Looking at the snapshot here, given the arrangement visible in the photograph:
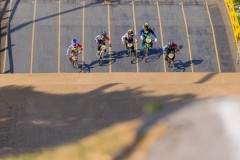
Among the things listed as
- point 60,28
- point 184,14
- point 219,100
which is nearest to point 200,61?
point 184,14

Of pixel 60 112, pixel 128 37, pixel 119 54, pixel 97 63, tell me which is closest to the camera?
pixel 60 112

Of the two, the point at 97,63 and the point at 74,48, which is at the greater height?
the point at 74,48

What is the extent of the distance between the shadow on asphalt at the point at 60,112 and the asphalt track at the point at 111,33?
559 cm

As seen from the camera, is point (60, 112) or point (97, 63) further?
point (97, 63)

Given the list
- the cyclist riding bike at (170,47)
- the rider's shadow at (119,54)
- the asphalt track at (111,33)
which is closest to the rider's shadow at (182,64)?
the asphalt track at (111,33)

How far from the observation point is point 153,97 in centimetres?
1321

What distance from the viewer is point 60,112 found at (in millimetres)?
12703

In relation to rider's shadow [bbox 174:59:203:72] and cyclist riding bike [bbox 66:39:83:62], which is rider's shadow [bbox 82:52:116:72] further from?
rider's shadow [bbox 174:59:203:72]

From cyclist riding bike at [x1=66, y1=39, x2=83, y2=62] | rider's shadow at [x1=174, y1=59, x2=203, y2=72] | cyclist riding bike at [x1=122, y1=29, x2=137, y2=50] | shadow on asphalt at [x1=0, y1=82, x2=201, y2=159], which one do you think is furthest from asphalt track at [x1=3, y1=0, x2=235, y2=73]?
shadow on asphalt at [x1=0, y1=82, x2=201, y2=159]

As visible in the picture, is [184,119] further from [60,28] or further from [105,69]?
[60,28]

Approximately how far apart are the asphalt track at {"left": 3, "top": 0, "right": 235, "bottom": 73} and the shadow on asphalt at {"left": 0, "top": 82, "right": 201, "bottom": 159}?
18.3 feet

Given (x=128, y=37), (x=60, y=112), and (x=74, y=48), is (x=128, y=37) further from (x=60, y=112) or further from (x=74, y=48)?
(x=60, y=112)

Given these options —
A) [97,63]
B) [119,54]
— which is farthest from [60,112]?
[119,54]

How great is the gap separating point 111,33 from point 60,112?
879 centimetres
